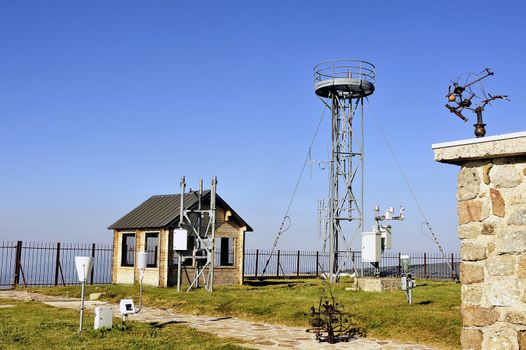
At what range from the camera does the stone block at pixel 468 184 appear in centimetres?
629

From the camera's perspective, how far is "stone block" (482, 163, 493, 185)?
6.20m

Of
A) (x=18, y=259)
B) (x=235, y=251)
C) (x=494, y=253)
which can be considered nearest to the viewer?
(x=494, y=253)

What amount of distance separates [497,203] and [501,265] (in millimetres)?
656

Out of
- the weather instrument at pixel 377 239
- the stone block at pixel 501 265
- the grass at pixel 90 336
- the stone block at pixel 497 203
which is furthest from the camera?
the weather instrument at pixel 377 239

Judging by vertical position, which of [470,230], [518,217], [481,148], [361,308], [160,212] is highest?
[160,212]

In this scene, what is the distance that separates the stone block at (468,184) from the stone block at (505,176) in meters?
0.17

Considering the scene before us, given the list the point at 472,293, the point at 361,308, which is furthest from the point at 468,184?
the point at 361,308

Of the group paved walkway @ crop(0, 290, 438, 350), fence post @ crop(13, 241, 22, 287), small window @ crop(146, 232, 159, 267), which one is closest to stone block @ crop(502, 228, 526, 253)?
paved walkway @ crop(0, 290, 438, 350)

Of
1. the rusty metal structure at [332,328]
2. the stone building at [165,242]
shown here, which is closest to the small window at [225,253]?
the stone building at [165,242]

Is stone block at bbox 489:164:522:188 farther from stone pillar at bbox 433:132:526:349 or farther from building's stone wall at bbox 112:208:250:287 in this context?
building's stone wall at bbox 112:208:250:287

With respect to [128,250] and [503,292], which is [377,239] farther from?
[503,292]

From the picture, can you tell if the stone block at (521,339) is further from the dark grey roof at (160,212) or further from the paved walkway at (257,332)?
the dark grey roof at (160,212)

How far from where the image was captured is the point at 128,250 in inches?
1070

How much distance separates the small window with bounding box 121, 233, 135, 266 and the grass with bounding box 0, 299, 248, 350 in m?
11.4
